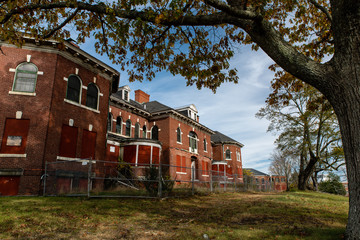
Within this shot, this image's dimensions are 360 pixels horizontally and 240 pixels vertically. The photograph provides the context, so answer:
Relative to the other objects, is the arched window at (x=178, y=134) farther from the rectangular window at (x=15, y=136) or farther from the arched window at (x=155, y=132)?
the rectangular window at (x=15, y=136)

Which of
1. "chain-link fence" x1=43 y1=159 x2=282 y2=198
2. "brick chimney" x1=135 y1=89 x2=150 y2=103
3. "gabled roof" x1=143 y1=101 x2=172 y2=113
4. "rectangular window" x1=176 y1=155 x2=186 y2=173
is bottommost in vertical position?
"chain-link fence" x1=43 y1=159 x2=282 y2=198

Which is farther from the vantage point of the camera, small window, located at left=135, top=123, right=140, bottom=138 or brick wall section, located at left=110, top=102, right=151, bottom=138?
small window, located at left=135, top=123, right=140, bottom=138

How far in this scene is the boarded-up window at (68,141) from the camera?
49.1 feet

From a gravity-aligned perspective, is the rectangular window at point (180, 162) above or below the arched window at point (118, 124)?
below

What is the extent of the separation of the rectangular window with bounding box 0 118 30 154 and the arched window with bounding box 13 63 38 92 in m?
2.02

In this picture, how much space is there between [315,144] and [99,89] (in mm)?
25377

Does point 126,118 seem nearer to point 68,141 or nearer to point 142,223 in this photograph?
point 68,141

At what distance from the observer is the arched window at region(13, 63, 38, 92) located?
568 inches

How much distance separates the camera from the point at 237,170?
44.7 metres

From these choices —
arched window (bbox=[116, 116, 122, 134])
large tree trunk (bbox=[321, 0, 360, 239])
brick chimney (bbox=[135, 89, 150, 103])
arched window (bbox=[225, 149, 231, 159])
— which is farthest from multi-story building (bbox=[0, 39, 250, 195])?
arched window (bbox=[225, 149, 231, 159])

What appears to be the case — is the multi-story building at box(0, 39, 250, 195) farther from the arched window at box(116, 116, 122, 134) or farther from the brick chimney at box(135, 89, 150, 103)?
the brick chimney at box(135, 89, 150, 103)

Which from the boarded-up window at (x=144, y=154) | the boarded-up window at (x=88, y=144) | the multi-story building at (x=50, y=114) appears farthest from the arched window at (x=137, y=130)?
the boarded-up window at (x=88, y=144)

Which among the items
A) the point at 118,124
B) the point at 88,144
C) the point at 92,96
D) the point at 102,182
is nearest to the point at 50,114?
the point at 88,144

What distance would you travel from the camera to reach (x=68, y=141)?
1536cm
